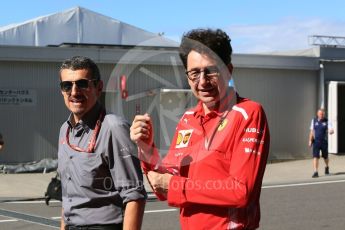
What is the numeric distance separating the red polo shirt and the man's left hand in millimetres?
32

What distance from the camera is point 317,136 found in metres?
18.5

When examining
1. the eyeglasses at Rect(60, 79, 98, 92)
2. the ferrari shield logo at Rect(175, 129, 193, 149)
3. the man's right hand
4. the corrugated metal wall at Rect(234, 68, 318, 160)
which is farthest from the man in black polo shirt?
the corrugated metal wall at Rect(234, 68, 318, 160)

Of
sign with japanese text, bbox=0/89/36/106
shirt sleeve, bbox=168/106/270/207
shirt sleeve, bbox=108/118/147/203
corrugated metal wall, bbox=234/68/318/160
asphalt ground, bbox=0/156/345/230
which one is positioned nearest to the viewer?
shirt sleeve, bbox=168/106/270/207

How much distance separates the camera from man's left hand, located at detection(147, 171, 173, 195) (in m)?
2.88

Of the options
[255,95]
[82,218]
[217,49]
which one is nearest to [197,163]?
[217,49]

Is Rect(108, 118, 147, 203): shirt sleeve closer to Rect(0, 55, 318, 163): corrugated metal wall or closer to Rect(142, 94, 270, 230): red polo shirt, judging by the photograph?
Rect(142, 94, 270, 230): red polo shirt

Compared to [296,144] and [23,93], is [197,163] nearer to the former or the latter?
[23,93]

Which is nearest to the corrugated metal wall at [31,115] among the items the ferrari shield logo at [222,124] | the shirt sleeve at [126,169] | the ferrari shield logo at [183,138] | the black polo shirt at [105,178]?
Answer: the black polo shirt at [105,178]

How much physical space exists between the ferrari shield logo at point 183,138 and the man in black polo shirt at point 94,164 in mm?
483

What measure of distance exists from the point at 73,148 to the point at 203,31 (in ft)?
3.86

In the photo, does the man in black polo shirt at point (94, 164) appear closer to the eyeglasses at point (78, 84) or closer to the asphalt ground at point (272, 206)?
the eyeglasses at point (78, 84)

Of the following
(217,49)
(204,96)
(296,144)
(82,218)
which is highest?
(217,49)

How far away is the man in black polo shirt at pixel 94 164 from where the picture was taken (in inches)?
138

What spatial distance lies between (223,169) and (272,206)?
32.6ft
